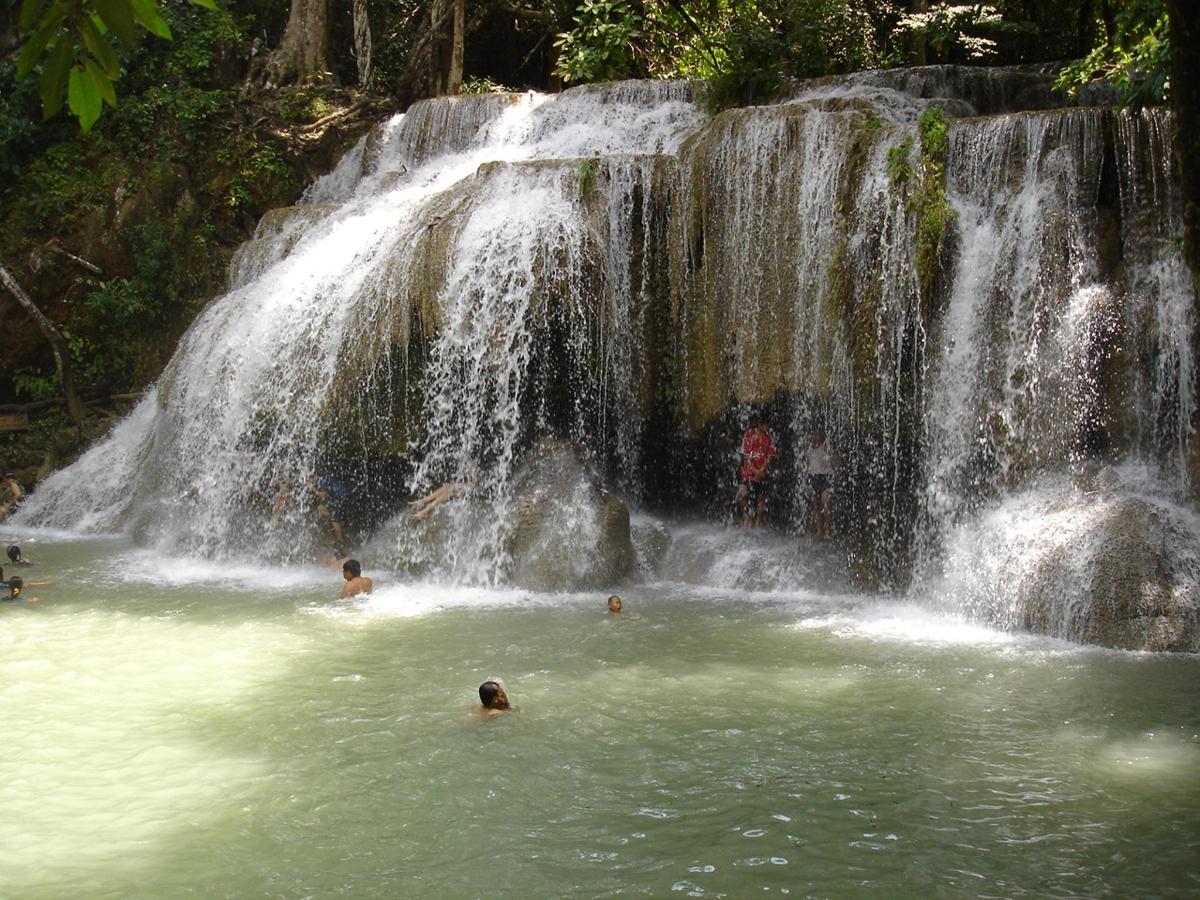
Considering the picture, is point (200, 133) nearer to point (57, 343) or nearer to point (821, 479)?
point (57, 343)

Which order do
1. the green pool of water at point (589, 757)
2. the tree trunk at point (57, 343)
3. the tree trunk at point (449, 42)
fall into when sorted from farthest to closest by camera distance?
1. the tree trunk at point (449, 42)
2. the tree trunk at point (57, 343)
3. the green pool of water at point (589, 757)

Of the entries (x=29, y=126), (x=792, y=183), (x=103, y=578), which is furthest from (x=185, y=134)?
(x=792, y=183)

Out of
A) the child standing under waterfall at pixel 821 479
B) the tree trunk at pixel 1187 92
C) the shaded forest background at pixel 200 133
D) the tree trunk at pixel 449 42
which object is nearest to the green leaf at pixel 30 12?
the tree trunk at pixel 1187 92

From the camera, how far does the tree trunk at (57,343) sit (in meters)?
16.0

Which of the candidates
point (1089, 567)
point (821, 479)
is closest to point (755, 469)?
point (821, 479)

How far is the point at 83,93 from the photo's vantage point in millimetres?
2604

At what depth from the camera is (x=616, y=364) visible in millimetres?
12195

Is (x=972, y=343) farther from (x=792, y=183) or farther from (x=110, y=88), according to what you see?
(x=110, y=88)

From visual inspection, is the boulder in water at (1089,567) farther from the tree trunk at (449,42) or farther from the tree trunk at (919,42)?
the tree trunk at (449,42)

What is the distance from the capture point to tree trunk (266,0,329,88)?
18.6 m

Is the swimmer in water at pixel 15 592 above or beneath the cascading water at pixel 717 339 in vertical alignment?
beneath

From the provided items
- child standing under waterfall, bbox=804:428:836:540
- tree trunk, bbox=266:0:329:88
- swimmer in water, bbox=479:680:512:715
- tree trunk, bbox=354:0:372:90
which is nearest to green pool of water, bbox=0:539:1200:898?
swimmer in water, bbox=479:680:512:715

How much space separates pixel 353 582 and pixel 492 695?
3.87 metres

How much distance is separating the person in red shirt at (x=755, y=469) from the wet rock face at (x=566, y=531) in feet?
4.44
